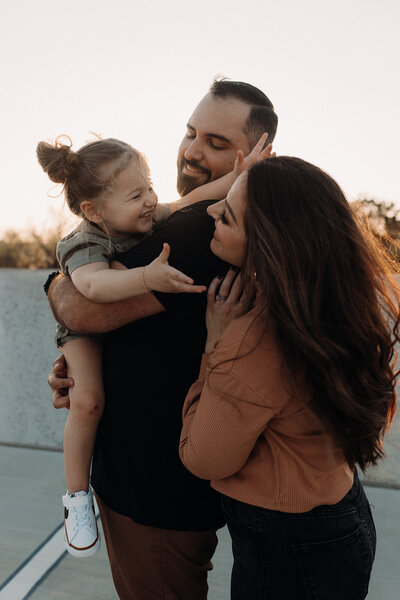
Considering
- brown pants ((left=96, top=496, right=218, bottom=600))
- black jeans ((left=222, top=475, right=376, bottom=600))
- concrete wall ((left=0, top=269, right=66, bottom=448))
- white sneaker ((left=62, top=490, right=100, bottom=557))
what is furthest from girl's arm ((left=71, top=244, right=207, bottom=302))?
concrete wall ((left=0, top=269, right=66, bottom=448))

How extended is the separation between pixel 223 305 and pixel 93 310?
0.39m

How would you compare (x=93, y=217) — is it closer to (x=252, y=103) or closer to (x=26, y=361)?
(x=252, y=103)

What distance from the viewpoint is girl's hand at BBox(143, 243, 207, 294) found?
4.20 ft

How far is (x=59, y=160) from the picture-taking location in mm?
1701

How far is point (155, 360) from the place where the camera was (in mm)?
1429

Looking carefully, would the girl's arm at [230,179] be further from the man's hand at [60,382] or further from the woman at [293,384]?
the man's hand at [60,382]

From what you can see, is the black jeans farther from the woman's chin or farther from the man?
the woman's chin

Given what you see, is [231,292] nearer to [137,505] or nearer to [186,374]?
[186,374]

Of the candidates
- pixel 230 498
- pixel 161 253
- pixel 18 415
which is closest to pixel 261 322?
pixel 161 253

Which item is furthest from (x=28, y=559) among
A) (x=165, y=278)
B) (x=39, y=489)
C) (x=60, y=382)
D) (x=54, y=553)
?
(x=165, y=278)

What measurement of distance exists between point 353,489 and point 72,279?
957 millimetres

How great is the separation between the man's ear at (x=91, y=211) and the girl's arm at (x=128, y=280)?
0.23 m

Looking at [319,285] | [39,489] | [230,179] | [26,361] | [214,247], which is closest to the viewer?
[319,285]

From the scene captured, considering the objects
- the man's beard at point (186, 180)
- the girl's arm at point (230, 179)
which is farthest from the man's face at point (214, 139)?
the girl's arm at point (230, 179)
